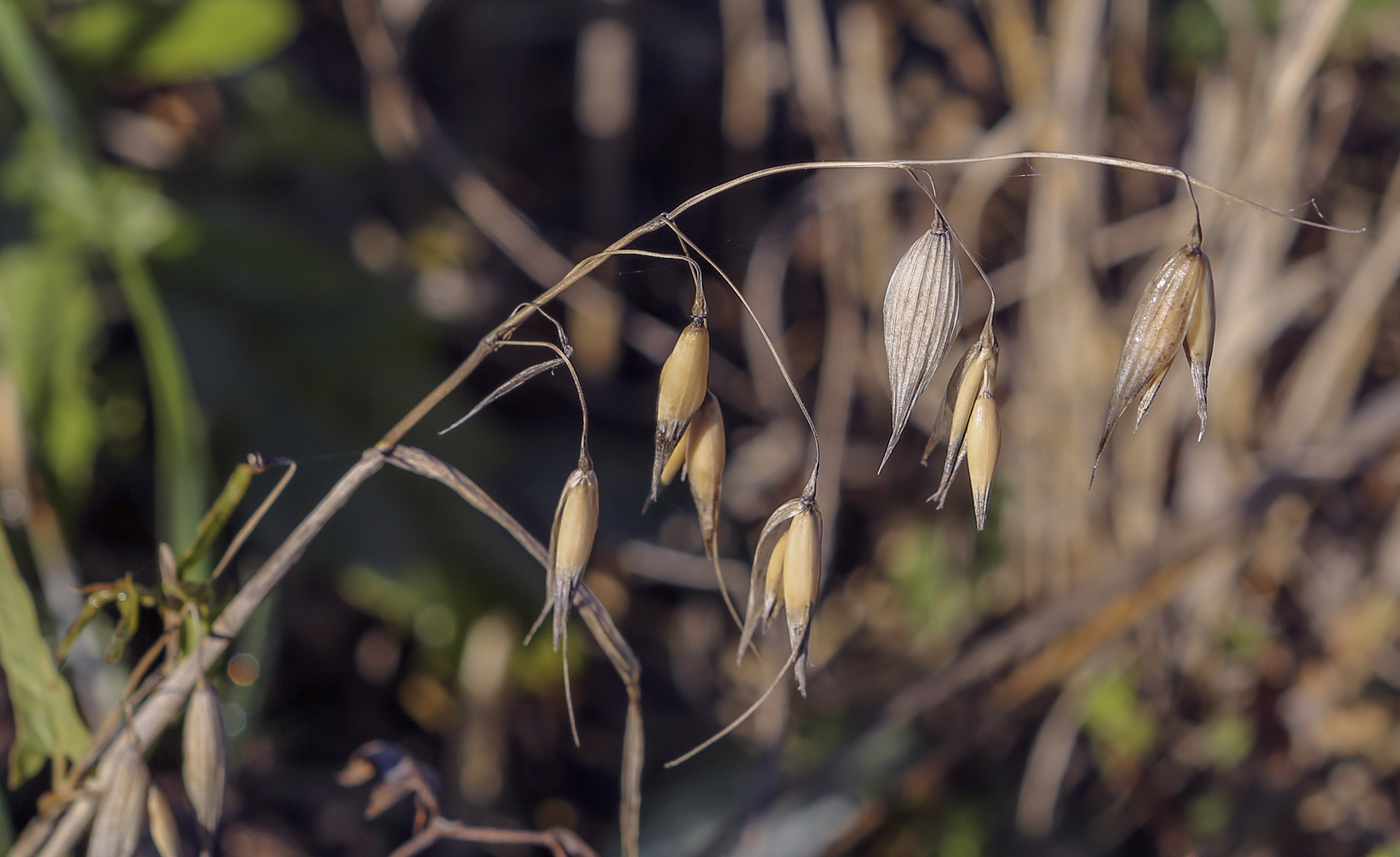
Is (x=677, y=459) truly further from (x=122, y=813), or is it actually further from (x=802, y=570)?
(x=122, y=813)

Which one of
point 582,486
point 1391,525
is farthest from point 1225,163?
point 582,486

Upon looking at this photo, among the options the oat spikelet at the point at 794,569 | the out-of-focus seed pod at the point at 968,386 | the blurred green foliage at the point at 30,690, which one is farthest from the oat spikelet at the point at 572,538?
the blurred green foliage at the point at 30,690

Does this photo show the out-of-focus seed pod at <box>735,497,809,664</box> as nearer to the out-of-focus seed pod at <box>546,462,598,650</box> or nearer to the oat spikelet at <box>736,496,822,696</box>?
the oat spikelet at <box>736,496,822,696</box>

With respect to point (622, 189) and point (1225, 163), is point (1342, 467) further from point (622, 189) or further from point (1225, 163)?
point (622, 189)

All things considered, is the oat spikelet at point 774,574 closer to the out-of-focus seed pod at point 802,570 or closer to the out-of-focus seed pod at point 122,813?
the out-of-focus seed pod at point 802,570

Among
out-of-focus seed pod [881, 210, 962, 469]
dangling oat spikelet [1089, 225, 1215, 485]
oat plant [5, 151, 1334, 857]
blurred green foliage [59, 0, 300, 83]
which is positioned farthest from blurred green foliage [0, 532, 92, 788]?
blurred green foliage [59, 0, 300, 83]

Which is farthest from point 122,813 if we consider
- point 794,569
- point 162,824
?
point 794,569
